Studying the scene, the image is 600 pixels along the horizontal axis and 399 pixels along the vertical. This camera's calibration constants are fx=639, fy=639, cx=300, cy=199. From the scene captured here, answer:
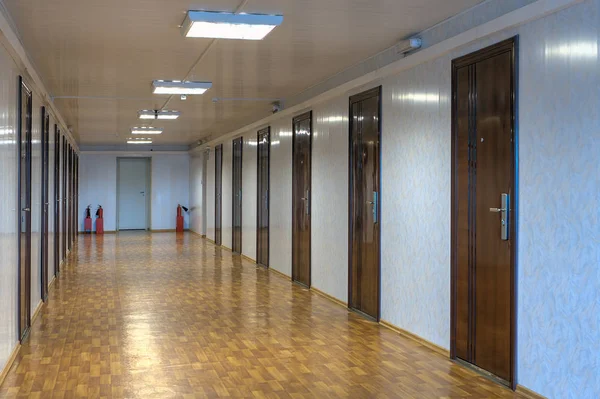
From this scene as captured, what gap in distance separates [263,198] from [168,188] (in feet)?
36.5

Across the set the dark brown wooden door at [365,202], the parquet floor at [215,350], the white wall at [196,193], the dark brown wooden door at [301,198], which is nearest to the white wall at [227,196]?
the white wall at [196,193]

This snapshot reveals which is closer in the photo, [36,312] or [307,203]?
[36,312]

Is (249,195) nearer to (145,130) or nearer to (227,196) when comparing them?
(227,196)

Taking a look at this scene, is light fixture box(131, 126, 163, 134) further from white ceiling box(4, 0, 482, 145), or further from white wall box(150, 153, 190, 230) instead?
white wall box(150, 153, 190, 230)

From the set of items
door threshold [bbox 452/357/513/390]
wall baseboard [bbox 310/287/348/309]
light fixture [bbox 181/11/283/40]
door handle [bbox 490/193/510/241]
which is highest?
light fixture [bbox 181/11/283/40]

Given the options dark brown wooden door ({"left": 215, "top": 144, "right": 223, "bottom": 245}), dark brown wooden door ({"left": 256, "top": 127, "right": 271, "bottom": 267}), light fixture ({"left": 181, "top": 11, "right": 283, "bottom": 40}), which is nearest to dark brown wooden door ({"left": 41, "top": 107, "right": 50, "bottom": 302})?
light fixture ({"left": 181, "top": 11, "right": 283, "bottom": 40})

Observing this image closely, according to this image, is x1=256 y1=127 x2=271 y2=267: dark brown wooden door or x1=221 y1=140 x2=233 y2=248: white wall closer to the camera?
x1=256 y1=127 x2=271 y2=267: dark brown wooden door

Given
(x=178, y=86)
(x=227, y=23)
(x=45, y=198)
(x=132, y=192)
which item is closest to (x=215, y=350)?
(x=227, y=23)

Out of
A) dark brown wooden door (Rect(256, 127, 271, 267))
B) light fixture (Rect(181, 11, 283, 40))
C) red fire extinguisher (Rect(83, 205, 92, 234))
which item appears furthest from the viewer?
red fire extinguisher (Rect(83, 205, 92, 234))

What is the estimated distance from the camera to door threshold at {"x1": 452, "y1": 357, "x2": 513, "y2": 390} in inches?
188

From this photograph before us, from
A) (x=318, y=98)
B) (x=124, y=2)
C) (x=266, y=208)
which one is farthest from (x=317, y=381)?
(x=266, y=208)

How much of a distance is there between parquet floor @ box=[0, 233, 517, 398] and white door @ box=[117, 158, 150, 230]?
43.5 ft

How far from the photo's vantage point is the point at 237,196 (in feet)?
47.6

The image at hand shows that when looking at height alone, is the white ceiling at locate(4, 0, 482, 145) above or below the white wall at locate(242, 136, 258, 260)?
above
